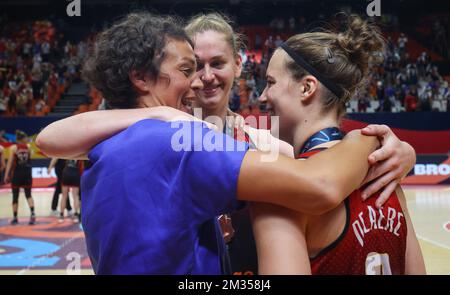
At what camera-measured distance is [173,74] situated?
1.53 m

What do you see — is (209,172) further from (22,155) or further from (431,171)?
(431,171)

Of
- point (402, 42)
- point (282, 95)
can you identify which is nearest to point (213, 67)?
point (282, 95)

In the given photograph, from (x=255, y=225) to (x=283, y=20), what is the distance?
2251 centimetres

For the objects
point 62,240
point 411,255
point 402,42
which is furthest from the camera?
point 402,42

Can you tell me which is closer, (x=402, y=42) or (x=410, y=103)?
(x=410, y=103)

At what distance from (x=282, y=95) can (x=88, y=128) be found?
2.08 feet

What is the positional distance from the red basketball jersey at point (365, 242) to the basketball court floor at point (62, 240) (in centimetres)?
429

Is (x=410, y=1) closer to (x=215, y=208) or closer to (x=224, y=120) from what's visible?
(x=224, y=120)

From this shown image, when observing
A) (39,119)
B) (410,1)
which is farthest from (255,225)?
(410,1)

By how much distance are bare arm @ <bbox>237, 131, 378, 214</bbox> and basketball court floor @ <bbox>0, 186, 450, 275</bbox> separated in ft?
15.1

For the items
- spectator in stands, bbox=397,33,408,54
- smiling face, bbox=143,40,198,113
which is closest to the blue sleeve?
smiling face, bbox=143,40,198,113

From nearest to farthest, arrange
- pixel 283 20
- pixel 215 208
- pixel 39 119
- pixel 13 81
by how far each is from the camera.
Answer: pixel 215 208 < pixel 39 119 < pixel 13 81 < pixel 283 20

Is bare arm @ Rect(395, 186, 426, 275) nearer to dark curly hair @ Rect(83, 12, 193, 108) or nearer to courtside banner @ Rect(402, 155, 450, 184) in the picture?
dark curly hair @ Rect(83, 12, 193, 108)

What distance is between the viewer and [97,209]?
1.36 m
